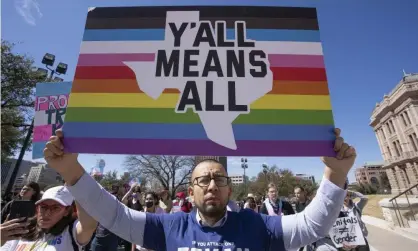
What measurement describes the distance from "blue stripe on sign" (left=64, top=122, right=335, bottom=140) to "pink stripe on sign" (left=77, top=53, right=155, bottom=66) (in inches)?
20.6

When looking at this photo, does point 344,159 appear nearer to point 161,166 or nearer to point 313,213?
point 313,213

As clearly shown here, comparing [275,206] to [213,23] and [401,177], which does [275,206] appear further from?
[401,177]

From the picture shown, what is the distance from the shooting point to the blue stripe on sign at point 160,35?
1.93m

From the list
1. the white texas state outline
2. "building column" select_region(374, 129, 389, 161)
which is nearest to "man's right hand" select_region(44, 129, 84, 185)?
the white texas state outline

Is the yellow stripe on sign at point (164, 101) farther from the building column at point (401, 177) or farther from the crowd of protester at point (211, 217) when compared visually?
the building column at point (401, 177)

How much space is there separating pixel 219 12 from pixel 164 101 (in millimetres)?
926

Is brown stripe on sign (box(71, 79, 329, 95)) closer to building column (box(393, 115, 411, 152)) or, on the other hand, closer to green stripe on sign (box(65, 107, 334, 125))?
green stripe on sign (box(65, 107, 334, 125))

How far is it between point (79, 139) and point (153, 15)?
119 centimetres

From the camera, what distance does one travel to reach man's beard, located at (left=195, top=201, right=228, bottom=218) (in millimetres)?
1551

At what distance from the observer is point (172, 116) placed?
173 cm

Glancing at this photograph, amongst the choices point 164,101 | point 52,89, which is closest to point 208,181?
point 164,101

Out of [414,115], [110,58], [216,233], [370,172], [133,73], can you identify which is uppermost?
[370,172]

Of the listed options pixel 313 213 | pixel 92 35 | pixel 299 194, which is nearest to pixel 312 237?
pixel 313 213

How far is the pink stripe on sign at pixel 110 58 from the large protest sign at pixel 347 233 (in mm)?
4514
